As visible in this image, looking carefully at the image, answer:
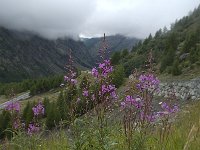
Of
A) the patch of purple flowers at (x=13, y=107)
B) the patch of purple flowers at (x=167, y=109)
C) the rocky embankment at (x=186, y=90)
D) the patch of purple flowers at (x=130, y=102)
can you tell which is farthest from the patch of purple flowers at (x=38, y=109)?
the rocky embankment at (x=186, y=90)

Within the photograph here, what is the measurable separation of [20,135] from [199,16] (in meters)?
137

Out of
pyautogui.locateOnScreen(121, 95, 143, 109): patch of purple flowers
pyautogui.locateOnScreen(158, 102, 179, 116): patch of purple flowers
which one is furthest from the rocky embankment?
pyautogui.locateOnScreen(121, 95, 143, 109): patch of purple flowers

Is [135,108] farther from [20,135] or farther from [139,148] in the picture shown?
[20,135]

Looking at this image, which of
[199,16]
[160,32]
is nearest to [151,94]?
[199,16]

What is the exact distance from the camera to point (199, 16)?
452ft

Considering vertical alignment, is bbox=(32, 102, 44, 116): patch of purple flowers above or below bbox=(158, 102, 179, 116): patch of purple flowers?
below

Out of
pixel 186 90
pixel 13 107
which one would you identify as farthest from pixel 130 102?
pixel 186 90

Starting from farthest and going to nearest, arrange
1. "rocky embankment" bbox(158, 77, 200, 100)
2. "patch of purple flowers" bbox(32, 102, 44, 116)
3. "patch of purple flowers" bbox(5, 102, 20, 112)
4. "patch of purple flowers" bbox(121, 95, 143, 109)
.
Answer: "rocky embankment" bbox(158, 77, 200, 100)
"patch of purple flowers" bbox(32, 102, 44, 116)
"patch of purple flowers" bbox(5, 102, 20, 112)
"patch of purple flowers" bbox(121, 95, 143, 109)

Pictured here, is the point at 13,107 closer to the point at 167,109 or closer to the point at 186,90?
the point at 167,109

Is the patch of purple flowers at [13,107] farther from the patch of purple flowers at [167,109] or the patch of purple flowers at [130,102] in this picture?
the patch of purple flowers at [167,109]

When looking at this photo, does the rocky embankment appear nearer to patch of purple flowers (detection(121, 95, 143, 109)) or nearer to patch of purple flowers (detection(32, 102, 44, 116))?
patch of purple flowers (detection(32, 102, 44, 116))

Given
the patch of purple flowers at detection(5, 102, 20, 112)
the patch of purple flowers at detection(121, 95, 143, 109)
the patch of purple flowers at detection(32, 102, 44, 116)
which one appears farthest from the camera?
the patch of purple flowers at detection(32, 102, 44, 116)

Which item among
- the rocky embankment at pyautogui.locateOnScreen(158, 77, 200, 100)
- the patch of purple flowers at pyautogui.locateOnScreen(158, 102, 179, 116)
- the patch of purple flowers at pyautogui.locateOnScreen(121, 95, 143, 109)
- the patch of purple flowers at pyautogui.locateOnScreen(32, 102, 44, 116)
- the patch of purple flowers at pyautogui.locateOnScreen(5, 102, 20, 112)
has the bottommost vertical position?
the rocky embankment at pyautogui.locateOnScreen(158, 77, 200, 100)

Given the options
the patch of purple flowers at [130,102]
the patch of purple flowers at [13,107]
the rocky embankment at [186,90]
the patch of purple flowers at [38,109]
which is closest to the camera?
the patch of purple flowers at [130,102]
